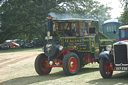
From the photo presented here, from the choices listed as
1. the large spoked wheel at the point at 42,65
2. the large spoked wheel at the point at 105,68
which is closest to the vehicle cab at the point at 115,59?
the large spoked wheel at the point at 105,68

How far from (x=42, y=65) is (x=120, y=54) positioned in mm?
4598

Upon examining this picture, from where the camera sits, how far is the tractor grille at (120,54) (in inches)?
418

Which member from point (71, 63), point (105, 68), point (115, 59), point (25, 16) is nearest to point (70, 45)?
point (71, 63)

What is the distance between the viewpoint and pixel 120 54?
1078cm

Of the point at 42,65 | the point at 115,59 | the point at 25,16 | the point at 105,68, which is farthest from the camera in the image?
the point at 25,16

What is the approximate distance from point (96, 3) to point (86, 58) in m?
42.7

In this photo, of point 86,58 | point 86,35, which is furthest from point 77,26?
point 86,58

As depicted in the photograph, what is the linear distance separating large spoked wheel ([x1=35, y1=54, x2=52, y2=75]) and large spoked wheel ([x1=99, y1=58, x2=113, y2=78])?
3537mm

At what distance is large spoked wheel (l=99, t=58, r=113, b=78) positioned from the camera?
1112 cm

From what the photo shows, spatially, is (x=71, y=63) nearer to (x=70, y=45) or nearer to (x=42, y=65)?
(x=70, y=45)

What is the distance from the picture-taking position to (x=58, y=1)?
5178 centimetres

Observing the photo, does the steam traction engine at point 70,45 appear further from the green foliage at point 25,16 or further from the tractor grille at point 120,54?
the green foliage at point 25,16

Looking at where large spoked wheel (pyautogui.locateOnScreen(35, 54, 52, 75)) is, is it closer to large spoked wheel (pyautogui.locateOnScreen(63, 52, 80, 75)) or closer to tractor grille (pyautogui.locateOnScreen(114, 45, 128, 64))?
large spoked wheel (pyautogui.locateOnScreen(63, 52, 80, 75))

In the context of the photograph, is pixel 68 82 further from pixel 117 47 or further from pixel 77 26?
pixel 77 26
